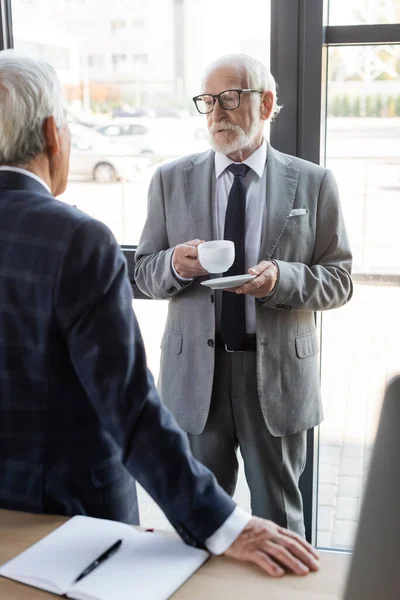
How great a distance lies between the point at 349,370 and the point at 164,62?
1446 millimetres

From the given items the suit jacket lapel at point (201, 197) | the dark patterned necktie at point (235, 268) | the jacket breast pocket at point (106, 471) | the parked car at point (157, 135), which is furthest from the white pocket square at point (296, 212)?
the jacket breast pocket at point (106, 471)

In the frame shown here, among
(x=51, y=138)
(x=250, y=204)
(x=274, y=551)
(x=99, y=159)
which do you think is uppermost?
(x=51, y=138)

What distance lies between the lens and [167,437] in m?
1.25

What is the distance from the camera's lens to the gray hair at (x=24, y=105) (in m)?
1.41

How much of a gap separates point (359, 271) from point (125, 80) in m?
1.23

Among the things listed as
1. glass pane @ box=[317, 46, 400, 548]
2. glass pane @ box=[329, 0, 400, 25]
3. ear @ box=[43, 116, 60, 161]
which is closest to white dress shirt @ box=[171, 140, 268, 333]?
glass pane @ box=[317, 46, 400, 548]

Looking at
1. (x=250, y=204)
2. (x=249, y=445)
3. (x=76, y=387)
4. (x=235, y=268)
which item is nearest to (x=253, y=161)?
(x=250, y=204)

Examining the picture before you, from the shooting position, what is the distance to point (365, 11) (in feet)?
9.10

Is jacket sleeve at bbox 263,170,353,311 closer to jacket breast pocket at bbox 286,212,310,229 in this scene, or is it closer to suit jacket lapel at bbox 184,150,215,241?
jacket breast pocket at bbox 286,212,310,229

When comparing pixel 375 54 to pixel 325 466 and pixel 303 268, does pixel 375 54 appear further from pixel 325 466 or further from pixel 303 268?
pixel 325 466

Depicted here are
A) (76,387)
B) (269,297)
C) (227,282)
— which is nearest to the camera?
(76,387)

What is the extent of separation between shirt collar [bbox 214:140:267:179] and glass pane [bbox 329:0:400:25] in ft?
1.97

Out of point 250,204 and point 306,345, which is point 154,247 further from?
point 306,345

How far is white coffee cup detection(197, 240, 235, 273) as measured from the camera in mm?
2236
